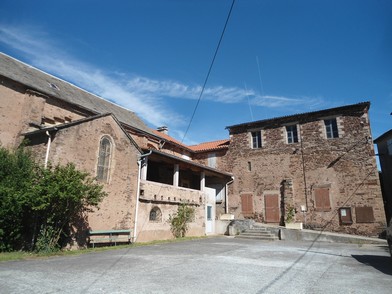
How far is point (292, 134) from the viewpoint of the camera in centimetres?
2164

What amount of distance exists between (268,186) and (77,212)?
48.7 feet

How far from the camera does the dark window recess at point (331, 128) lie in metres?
20.0

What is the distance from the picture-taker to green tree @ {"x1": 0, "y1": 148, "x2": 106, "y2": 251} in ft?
30.8

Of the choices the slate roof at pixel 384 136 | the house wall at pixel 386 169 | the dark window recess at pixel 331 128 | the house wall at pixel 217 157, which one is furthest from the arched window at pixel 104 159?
the slate roof at pixel 384 136

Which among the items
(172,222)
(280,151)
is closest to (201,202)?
(172,222)

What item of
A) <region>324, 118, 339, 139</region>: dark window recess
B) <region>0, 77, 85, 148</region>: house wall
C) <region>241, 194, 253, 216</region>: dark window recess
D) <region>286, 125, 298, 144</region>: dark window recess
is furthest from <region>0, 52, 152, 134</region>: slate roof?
<region>324, 118, 339, 139</region>: dark window recess

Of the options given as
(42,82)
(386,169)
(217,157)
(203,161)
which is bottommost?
(386,169)

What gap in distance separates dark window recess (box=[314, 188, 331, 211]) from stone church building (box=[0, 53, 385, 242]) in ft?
0.21

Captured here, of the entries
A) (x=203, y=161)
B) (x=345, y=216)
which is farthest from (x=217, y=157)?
(x=345, y=216)

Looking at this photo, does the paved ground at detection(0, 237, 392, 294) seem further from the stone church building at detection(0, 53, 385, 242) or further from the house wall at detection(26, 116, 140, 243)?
the stone church building at detection(0, 53, 385, 242)

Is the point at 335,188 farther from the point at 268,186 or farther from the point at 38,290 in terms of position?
the point at 38,290

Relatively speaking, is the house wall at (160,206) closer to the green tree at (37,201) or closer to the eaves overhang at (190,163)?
the eaves overhang at (190,163)

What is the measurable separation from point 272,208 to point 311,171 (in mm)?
4072

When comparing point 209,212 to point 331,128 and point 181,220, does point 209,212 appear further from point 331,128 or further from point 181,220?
point 331,128
